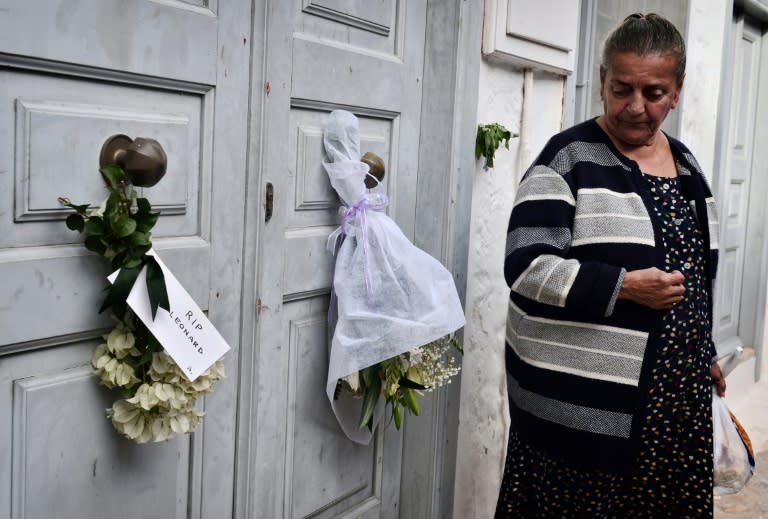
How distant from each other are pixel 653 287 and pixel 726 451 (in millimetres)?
568

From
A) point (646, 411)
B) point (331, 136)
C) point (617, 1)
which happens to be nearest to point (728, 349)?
point (617, 1)

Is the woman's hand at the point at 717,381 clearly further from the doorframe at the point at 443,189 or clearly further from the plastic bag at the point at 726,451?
the doorframe at the point at 443,189

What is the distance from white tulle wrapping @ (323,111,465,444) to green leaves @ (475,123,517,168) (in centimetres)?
61

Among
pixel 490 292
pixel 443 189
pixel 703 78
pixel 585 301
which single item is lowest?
pixel 490 292

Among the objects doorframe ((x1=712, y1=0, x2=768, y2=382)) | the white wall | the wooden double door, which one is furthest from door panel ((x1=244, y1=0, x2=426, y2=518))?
doorframe ((x1=712, y1=0, x2=768, y2=382))

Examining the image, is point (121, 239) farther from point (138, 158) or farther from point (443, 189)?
point (443, 189)

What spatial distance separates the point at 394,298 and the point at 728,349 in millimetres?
3924

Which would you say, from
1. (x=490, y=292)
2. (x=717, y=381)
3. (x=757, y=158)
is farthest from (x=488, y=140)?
(x=757, y=158)

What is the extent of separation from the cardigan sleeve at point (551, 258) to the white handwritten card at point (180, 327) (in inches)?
26.9

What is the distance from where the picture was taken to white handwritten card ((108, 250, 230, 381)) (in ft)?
4.38

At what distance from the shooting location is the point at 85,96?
138 cm

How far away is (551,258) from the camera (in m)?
1.68

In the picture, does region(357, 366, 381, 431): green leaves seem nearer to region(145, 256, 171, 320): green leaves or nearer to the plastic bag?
region(145, 256, 171, 320): green leaves

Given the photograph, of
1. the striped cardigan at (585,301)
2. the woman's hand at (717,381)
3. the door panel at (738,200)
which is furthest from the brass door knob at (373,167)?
the door panel at (738,200)
